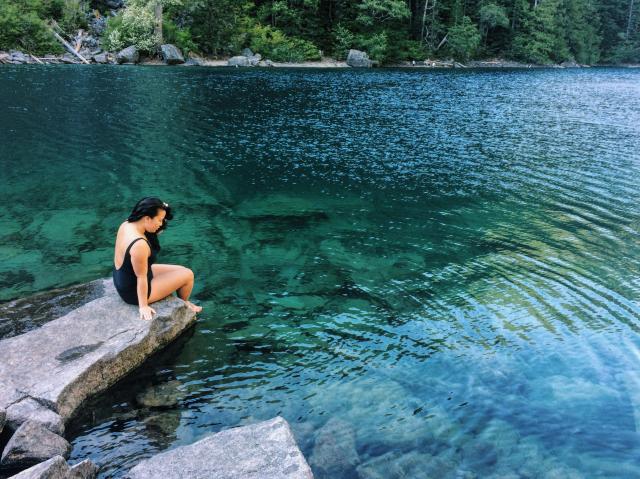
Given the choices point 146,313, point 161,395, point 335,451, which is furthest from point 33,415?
point 335,451

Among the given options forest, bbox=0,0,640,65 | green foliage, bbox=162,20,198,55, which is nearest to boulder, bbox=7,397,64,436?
forest, bbox=0,0,640,65

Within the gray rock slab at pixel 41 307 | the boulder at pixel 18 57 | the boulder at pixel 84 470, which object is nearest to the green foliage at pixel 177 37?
the boulder at pixel 18 57

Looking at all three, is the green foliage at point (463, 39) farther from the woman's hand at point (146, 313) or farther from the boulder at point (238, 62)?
the woman's hand at point (146, 313)

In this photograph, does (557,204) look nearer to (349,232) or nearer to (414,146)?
(349,232)

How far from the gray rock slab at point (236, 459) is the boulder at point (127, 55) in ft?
169

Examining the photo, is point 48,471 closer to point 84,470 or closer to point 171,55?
point 84,470

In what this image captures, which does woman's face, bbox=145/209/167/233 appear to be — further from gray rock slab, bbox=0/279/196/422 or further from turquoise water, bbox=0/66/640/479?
turquoise water, bbox=0/66/640/479

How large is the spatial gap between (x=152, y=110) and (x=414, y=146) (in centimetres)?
1461

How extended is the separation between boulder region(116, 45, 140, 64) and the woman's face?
48.4 meters

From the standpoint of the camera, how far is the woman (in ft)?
23.0

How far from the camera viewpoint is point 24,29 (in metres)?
47.6

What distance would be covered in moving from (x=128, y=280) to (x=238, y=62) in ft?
171

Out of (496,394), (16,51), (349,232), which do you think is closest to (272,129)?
(349,232)

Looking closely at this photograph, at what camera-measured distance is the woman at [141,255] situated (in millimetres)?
6996
